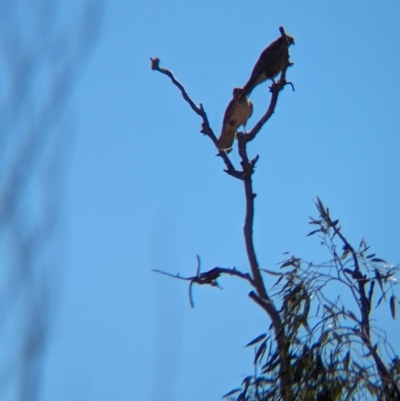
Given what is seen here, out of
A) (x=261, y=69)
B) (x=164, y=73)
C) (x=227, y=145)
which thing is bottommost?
(x=164, y=73)

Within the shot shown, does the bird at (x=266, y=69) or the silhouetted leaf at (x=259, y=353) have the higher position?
the bird at (x=266, y=69)

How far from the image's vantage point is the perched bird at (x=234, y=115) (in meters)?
5.43

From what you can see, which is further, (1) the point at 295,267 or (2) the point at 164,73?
(2) the point at 164,73

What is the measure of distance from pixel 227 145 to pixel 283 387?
255cm

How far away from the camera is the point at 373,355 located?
2.85 meters

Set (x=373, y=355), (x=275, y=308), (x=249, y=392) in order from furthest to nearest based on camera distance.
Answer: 1. (x=275, y=308)
2. (x=249, y=392)
3. (x=373, y=355)

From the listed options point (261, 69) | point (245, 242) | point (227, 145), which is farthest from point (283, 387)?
point (261, 69)

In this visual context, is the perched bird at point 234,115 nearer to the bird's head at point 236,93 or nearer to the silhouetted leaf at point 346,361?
the bird's head at point 236,93

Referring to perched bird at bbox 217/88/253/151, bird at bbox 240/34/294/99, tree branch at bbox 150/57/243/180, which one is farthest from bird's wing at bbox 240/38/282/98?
tree branch at bbox 150/57/243/180

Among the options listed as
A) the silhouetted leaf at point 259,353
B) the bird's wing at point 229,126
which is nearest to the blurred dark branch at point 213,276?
the silhouetted leaf at point 259,353

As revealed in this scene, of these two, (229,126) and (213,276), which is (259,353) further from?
(229,126)

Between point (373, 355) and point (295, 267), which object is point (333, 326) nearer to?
point (373, 355)

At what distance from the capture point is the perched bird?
543 centimetres

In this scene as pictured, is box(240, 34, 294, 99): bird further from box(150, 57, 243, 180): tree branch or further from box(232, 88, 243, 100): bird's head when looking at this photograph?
box(150, 57, 243, 180): tree branch
